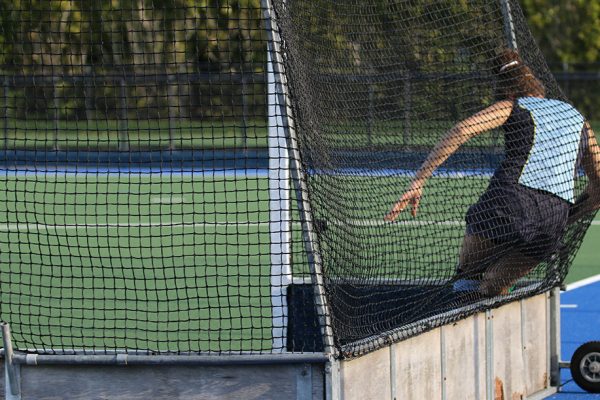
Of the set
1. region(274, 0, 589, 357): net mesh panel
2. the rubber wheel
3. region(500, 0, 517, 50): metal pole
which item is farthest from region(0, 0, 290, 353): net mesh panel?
the rubber wheel

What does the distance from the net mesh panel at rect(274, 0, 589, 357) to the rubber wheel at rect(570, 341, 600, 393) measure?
0.40 metres

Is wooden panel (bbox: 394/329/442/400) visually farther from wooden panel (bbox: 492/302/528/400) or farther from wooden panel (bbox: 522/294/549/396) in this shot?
wooden panel (bbox: 522/294/549/396)

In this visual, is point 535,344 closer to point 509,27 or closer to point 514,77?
point 514,77

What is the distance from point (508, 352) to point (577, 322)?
2443 millimetres

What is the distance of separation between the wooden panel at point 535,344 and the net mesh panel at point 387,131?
0.36ft

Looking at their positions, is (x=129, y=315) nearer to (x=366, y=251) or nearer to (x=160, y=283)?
(x=160, y=283)

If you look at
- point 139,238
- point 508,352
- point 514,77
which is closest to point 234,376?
point 508,352

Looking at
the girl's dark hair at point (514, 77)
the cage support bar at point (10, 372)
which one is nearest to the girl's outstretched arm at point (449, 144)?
the girl's dark hair at point (514, 77)

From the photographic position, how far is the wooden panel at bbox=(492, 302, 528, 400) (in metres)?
6.12

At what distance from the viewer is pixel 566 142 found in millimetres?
6516

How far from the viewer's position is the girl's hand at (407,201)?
5.46 metres

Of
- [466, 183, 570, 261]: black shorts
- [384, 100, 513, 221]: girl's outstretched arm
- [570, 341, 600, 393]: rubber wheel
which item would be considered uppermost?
[384, 100, 513, 221]: girl's outstretched arm

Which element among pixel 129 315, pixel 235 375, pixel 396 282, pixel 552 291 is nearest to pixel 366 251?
pixel 396 282

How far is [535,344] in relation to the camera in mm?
6652
